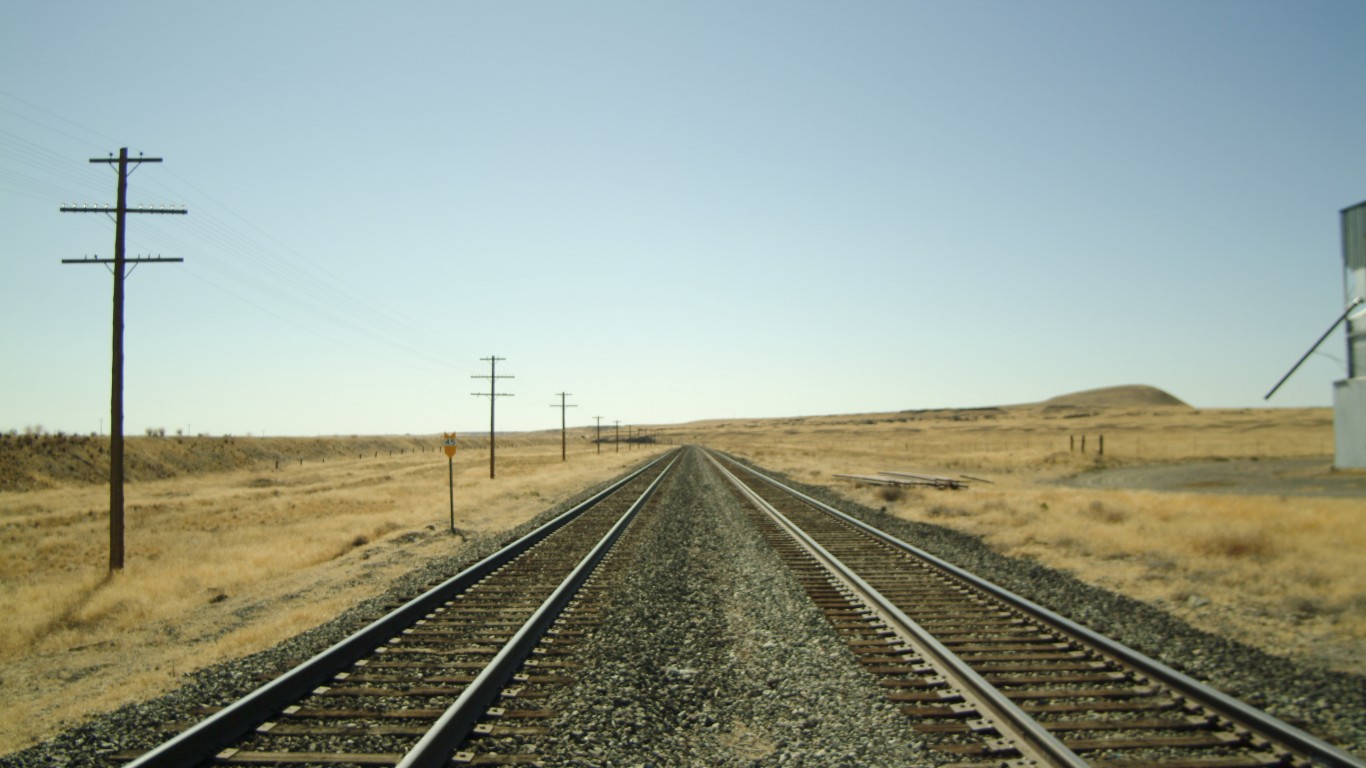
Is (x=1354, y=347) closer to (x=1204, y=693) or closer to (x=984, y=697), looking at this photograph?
(x=1204, y=693)

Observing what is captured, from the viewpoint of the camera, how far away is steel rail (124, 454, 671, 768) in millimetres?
4754

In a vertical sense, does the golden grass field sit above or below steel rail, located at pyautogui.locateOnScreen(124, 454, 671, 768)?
below

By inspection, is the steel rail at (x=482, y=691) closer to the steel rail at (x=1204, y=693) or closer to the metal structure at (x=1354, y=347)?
the steel rail at (x=1204, y=693)

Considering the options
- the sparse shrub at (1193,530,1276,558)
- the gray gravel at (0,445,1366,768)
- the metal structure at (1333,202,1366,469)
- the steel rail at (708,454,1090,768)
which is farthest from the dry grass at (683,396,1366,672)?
the metal structure at (1333,202,1366,469)

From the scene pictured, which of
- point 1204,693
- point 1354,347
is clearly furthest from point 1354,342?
point 1204,693

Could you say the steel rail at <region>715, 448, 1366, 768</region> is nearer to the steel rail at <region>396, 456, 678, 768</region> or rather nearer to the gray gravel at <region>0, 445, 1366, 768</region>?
the gray gravel at <region>0, 445, 1366, 768</region>

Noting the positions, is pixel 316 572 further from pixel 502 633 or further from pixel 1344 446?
pixel 1344 446

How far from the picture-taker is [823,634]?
8.12 meters

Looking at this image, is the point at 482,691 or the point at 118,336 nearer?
the point at 482,691

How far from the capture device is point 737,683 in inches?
263

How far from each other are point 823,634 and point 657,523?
35.5ft

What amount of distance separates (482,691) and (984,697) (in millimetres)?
3798

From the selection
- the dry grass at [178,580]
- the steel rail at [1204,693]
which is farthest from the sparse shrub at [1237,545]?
the dry grass at [178,580]

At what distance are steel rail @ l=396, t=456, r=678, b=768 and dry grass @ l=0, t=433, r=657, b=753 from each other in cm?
310
